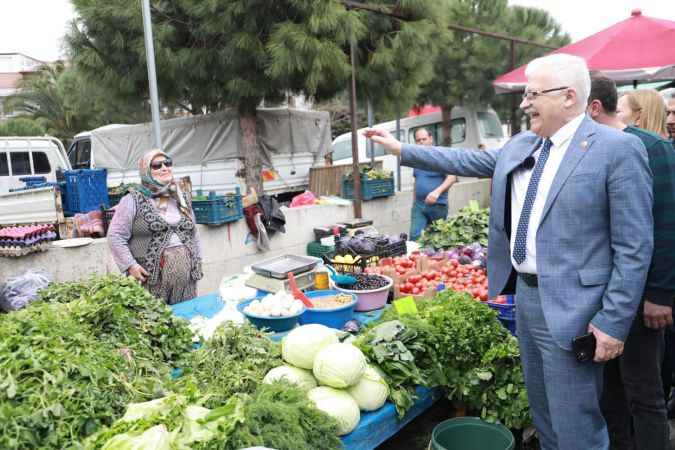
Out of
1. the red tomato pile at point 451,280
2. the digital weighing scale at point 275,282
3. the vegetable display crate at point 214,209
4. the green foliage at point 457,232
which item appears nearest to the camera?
the digital weighing scale at point 275,282

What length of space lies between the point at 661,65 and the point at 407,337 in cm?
525

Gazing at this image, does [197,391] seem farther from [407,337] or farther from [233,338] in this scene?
[407,337]

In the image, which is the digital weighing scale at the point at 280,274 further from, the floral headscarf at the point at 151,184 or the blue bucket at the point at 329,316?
the floral headscarf at the point at 151,184

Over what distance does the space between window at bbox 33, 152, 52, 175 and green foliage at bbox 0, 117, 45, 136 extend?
1458 cm

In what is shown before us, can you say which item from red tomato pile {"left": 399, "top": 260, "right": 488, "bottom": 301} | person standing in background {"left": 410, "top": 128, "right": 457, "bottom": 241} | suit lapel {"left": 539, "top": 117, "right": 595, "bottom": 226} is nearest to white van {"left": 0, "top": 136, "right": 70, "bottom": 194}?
person standing in background {"left": 410, "top": 128, "right": 457, "bottom": 241}

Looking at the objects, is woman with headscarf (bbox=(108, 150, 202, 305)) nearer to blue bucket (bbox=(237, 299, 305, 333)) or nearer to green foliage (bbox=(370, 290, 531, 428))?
blue bucket (bbox=(237, 299, 305, 333))

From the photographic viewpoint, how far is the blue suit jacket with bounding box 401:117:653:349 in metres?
1.89

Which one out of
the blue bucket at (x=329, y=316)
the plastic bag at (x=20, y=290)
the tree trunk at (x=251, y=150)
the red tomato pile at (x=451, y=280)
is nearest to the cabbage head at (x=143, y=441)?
the blue bucket at (x=329, y=316)

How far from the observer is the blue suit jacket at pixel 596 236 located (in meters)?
1.89

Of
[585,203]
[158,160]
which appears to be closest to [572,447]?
[585,203]

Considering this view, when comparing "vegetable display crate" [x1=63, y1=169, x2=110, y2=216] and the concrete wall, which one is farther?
"vegetable display crate" [x1=63, y1=169, x2=110, y2=216]

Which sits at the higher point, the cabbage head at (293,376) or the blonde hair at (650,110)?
the blonde hair at (650,110)

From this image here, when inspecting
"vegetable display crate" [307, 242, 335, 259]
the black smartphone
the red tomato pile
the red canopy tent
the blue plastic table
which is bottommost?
the blue plastic table

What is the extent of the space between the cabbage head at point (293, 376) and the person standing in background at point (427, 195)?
4343 mm
